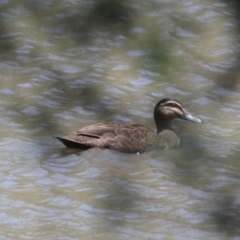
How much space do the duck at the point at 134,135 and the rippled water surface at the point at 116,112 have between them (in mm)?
101

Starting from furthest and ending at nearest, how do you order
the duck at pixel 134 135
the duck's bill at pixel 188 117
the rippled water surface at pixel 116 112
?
1. the duck's bill at pixel 188 117
2. the duck at pixel 134 135
3. the rippled water surface at pixel 116 112

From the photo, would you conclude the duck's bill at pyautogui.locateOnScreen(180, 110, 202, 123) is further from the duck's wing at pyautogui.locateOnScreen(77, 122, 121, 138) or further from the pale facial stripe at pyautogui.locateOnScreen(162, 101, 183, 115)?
the duck's wing at pyautogui.locateOnScreen(77, 122, 121, 138)

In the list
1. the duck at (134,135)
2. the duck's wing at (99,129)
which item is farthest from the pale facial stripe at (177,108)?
the duck's wing at (99,129)

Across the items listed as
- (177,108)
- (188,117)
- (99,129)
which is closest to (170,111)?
(177,108)

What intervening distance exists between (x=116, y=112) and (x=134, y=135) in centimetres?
78

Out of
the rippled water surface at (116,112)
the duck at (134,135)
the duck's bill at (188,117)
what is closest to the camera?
the rippled water surface at (116,112)

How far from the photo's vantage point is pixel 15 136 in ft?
32.9

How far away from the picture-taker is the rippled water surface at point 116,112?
327 inches

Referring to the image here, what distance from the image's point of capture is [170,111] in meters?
10.7

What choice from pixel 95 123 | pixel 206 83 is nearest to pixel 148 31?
pixel 206 83

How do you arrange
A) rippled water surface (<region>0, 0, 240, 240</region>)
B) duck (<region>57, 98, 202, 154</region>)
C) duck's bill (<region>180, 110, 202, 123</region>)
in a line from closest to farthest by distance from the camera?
rippled water surface (<region>0, 0, 240, 240</region>) → duck (<region>57, 98, 202, 154</region>) → duck's bill (<region>180, 110, 202, 123</region>)

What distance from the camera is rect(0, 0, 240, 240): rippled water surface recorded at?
8.30 m

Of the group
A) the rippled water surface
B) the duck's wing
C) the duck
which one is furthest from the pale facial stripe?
the duck's wing

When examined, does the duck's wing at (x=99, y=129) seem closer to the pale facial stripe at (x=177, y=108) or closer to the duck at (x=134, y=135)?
the duck at (x=134, y=135)
